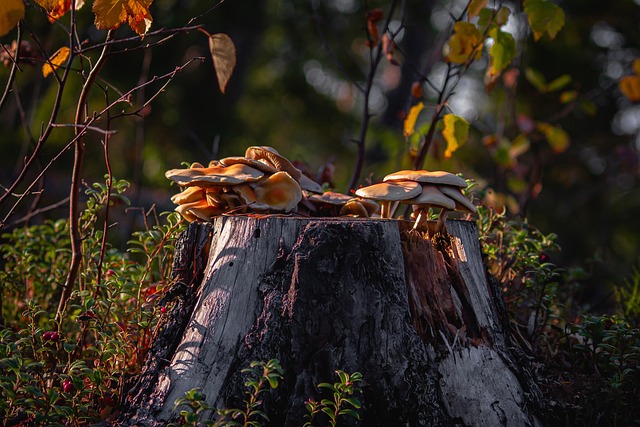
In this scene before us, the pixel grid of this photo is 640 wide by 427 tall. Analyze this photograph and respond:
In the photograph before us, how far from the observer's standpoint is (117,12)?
2842 mm

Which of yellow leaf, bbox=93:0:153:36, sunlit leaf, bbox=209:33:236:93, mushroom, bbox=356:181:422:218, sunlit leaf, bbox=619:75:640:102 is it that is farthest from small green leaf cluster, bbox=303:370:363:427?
sunlit leaf, bbox=619:75:640:102

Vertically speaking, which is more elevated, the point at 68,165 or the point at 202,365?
the point at 68,165

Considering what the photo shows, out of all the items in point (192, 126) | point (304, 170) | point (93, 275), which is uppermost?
point (192, 126)

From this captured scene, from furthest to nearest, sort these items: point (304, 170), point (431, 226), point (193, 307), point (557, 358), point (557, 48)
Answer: point (557, 48) → point (304, 170) → point (557, 358) → point (431, 226) → point (193, 307)

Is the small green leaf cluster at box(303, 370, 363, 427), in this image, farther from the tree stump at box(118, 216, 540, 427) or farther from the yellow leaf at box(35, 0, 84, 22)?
the yellow leaf at box(35, 0, 84, 22)

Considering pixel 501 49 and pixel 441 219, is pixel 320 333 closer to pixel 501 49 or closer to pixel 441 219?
pixel 441 219

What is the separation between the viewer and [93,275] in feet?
12.5

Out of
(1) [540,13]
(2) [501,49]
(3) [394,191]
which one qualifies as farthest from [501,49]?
(3) [394,191]

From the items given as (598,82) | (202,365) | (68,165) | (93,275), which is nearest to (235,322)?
(202,365)

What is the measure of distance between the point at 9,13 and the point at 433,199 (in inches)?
73.7

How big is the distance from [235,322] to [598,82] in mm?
9431


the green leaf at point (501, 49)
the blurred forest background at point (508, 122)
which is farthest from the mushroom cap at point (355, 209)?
the blurred forest background at point (508, 122)

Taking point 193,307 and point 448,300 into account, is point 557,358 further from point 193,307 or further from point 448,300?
point 193,307

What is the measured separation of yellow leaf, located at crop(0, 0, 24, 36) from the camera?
85.4 inches
